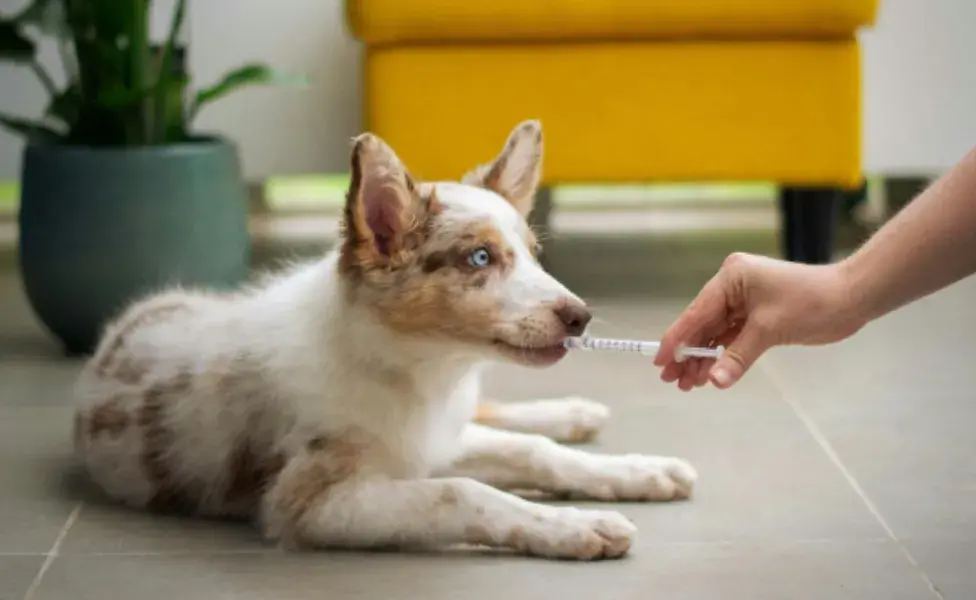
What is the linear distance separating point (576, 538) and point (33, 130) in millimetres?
1754

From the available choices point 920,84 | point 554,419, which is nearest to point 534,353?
point 554,419

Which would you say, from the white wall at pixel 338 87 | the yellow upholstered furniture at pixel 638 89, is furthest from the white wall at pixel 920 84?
the yellow upholstered furniture at pixel 638 89

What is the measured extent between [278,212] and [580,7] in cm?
191

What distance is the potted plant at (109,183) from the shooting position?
268cm

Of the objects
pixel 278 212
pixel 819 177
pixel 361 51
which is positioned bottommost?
pixel 278 212

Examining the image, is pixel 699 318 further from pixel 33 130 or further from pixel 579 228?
pixel 579 228

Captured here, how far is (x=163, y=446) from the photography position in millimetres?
1815

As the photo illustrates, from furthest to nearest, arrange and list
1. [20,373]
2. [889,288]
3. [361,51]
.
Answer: [361,51]
[20,373]
[889,288]

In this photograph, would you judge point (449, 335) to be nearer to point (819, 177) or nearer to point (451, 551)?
point (451, 551)

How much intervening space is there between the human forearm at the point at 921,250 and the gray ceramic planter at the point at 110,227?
1.68m

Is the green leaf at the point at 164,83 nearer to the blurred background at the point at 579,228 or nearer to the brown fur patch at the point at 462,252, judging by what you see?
the blurred background at the point at 579,228

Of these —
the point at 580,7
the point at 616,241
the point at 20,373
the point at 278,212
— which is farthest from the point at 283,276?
the point at 278,212

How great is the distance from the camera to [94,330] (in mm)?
2758

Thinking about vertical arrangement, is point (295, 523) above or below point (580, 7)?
below
